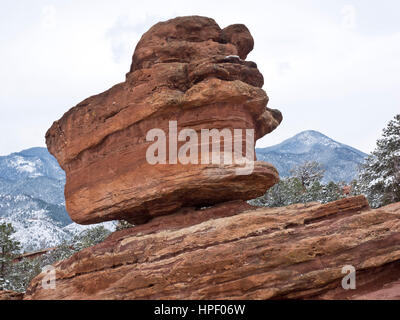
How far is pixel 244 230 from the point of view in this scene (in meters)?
13.0

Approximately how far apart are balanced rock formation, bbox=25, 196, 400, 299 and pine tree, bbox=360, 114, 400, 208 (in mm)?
19561

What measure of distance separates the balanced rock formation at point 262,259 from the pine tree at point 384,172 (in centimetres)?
1956

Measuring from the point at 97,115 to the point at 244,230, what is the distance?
30.8 ft

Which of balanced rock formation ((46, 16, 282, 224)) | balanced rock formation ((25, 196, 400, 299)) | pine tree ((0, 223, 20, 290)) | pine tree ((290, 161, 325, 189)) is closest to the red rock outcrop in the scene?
balanced rock formation ((25, 196, 400, 299))

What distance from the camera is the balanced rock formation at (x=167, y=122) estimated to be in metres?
15.5

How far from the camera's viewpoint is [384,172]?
31.9 m

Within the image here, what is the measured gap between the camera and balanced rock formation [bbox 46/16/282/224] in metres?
15.5

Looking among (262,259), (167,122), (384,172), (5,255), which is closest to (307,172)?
(384,172)

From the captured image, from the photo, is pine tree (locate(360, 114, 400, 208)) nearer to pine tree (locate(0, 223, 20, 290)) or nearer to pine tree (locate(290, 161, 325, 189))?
pine tree (locate(290, 161, 325, 189))

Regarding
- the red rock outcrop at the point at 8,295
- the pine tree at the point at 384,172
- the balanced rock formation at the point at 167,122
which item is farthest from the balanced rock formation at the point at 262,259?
the pine tree at the point at 384,172

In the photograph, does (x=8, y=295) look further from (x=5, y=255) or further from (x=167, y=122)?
(x=5, y=255)

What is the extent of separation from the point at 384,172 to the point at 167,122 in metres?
23.7

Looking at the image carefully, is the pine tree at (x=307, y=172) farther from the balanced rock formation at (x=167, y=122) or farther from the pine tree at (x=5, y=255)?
the pine tree at (x=5, y=255)

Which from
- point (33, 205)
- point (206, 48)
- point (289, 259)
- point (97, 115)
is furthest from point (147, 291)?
point (33, 205)
